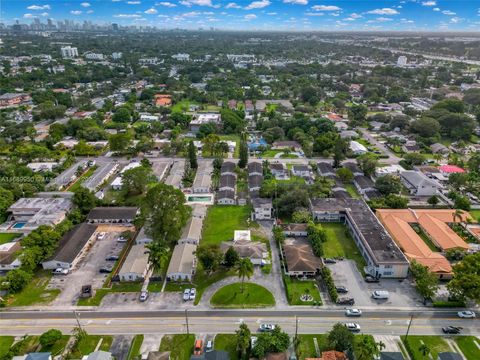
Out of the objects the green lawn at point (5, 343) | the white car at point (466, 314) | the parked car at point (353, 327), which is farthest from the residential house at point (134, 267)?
the white car at point (466, 314)

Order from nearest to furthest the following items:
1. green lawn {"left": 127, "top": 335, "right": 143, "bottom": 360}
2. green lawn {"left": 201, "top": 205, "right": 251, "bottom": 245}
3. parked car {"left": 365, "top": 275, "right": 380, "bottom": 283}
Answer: green lawn {"left": 127, "top": 335, "right": 143, "bottom": 360}, parked car {"left": 365, "top": 275, "right": 380, "bottom": 283}, green lawn {"left": 201, "top": 205, "right": 251, "bottom": 245}

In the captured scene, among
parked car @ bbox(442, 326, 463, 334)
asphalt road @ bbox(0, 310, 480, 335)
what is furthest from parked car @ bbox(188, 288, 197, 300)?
parked car @ bbox(442, 326, 463, 334)

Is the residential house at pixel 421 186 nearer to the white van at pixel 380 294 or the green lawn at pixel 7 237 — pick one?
the white van at pixel 380 294

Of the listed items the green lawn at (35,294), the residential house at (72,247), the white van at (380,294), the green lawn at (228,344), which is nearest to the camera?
the green lawn at (228,344)

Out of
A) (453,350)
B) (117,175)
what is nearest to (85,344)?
(453,350)

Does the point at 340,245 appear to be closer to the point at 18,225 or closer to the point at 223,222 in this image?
the point at 223,222

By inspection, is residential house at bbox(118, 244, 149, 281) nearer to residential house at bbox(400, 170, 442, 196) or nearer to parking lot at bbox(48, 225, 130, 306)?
parking lot at bbox(48, 225, 130, 306)

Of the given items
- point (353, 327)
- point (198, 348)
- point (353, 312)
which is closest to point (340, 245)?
point (353, 312)
